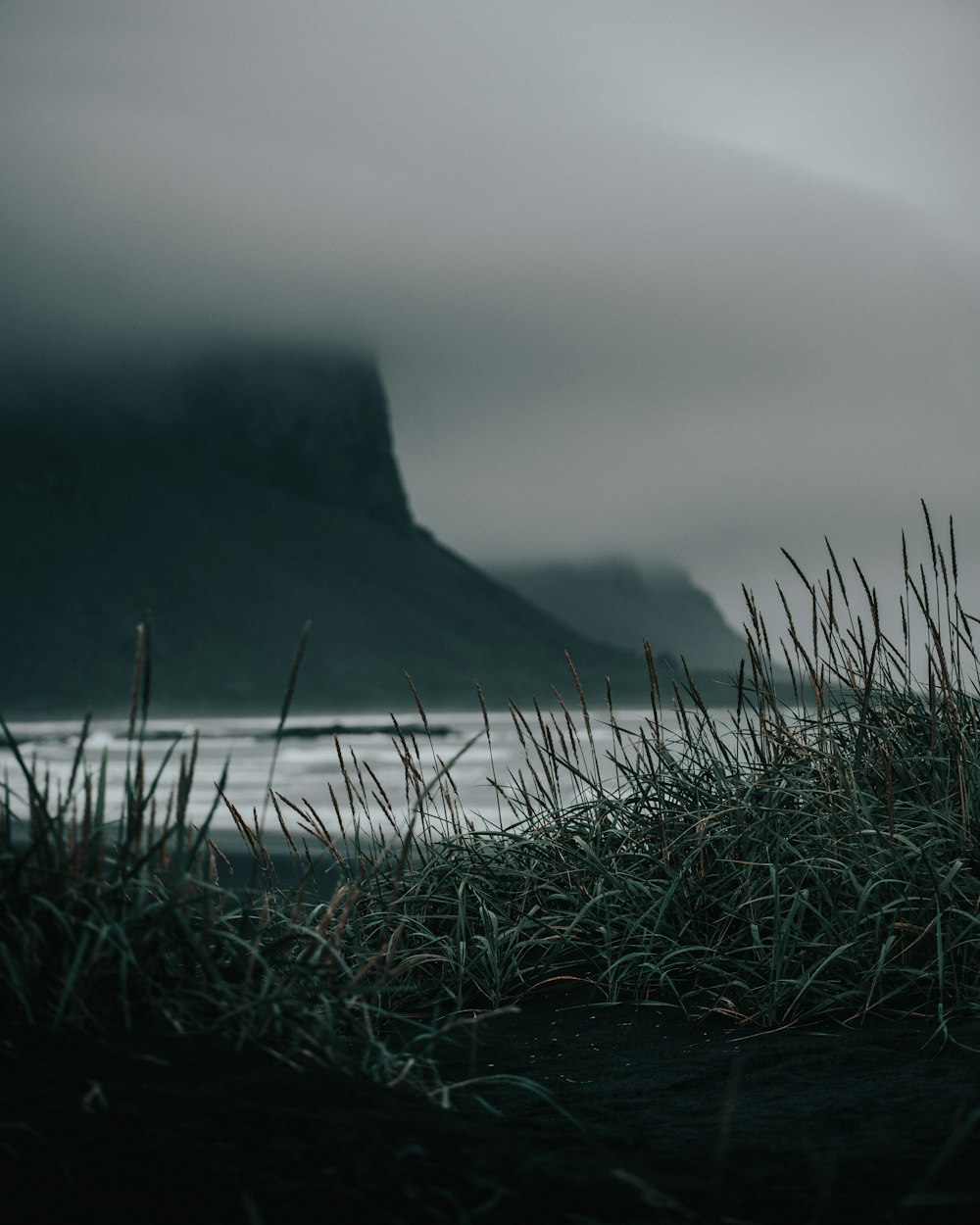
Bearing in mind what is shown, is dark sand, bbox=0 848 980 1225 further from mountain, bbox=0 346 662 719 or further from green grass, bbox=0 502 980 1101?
mountain, bbox=0 346 662 719

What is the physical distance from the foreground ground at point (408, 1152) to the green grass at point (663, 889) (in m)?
0.25

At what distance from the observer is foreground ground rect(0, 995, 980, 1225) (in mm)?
1448

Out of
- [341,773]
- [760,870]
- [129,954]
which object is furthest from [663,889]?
[341,773]

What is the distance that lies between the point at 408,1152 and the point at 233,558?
12913 cm

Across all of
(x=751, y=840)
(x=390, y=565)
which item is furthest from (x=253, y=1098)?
(x=390, y=565)

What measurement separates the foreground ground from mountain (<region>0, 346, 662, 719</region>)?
9582 cm

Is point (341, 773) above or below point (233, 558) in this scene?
below

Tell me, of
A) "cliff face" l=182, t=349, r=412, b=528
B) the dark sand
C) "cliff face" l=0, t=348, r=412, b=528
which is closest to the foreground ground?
the dark sand

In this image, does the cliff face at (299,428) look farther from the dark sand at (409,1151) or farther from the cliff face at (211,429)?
the dark sand at (409,1151)

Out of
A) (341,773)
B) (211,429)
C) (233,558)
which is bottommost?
(341,773)

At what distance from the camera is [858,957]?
2877 mm

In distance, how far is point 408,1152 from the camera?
1.53m

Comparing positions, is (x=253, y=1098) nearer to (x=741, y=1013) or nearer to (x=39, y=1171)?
(x=39, y=1171)

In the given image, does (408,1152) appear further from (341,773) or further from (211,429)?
(211,429)
